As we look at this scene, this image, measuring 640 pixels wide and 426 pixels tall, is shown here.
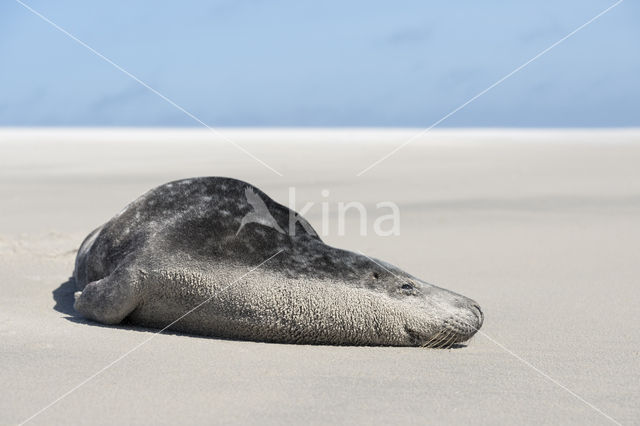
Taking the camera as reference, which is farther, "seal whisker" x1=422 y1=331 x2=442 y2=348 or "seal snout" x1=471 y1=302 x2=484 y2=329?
"seal snout" x1=471 y1=302 x2=484 y2=329

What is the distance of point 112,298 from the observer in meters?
5.29

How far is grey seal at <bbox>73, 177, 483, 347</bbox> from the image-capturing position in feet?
16.9

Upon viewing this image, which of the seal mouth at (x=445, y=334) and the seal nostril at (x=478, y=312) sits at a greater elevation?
the seal nostril at (x=478, y=312)

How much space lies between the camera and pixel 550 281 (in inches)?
299

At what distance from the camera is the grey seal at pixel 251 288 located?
5.16 m

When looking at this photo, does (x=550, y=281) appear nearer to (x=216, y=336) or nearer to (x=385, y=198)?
(x=216, y=336)

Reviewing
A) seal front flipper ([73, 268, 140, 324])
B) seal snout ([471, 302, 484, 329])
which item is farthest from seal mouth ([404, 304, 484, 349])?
seal front flipper ([73, 268, 140, 324])

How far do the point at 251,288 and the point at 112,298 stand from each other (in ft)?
3.17

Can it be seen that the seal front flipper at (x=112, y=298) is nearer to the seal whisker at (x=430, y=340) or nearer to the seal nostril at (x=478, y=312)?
the seal whisker at (x=430, y=340)

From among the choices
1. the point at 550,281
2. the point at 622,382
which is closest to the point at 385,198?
the point at 550,281

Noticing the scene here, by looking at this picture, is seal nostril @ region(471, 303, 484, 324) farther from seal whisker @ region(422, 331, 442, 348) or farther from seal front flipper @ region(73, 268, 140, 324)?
seal front flipper @ region(73, 268, 140, 324)

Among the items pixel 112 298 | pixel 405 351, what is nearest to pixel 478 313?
pixel 405 351

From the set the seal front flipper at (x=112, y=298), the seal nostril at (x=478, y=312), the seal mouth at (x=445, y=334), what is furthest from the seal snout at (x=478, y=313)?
the seal front flipper at (x=112, y=298)

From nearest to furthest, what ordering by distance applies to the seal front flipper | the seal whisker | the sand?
the sand → the seal whisker → the seal front flipper
